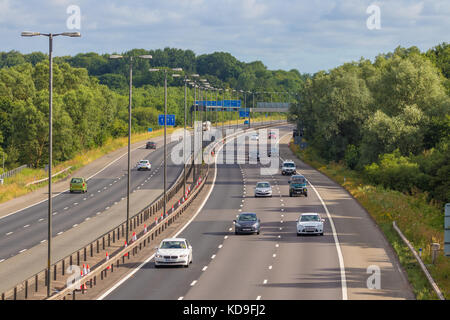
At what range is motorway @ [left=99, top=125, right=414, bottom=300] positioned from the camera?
36.0 metres

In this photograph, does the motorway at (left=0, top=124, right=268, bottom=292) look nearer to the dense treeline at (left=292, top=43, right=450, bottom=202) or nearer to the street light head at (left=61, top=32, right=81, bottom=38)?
the street light head at (left=61, top=32, right=81, bottom=38)

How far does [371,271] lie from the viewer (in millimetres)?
42219

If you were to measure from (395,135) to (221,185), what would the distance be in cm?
2181

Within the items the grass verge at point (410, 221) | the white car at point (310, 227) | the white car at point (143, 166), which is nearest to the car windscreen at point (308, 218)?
the white car at point (310, 227)

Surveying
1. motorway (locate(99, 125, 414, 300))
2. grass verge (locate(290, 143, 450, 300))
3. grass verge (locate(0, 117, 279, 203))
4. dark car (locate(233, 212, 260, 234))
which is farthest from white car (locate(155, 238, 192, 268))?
grass verge (locate(0, 117, 279, 203))

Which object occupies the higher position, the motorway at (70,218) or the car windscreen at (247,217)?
the car windscreen at (247,217)

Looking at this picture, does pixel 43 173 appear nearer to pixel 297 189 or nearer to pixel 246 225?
pixel 297 189
